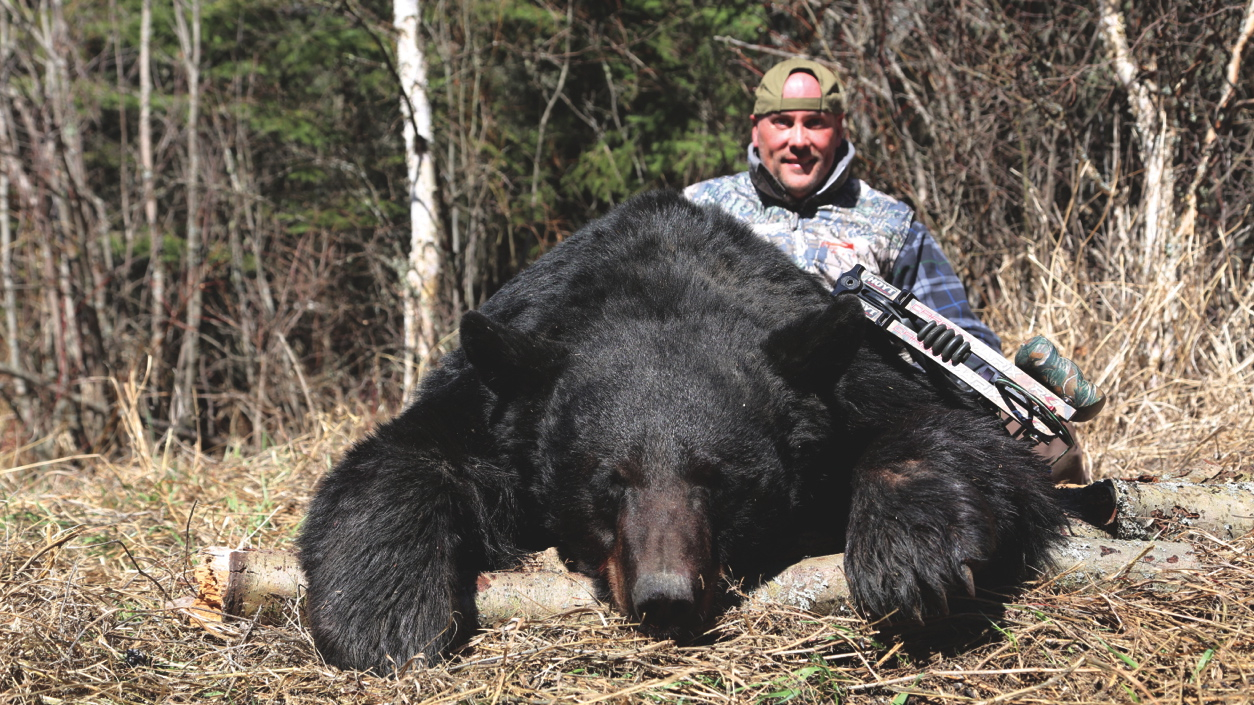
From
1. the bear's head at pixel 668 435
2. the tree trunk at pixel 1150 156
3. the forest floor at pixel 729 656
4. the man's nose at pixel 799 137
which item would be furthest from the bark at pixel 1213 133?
the bear's head at pixel 668 435

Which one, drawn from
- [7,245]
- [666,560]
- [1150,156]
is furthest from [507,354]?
[7,245]

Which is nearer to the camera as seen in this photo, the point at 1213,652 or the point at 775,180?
the point at 1213,652

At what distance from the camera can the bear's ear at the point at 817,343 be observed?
2.29 meters

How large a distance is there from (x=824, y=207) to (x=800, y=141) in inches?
11.9

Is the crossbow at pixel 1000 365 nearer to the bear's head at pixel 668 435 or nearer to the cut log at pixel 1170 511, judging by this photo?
the cut log at pixel 1170 511

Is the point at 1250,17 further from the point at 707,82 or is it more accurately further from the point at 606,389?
the point at 606,389

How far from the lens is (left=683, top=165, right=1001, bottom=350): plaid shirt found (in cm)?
379

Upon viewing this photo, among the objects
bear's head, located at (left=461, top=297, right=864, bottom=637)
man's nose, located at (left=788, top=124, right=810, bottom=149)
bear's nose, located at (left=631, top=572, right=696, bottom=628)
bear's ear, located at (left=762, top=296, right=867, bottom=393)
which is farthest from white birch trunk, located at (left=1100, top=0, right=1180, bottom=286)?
bear's nose, located at (left=631, top=572, right=696, bottom=628)

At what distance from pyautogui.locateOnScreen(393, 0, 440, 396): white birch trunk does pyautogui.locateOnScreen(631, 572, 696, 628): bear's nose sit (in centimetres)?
427

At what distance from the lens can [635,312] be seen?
2510mm

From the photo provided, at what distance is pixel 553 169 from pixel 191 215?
3.34 metres

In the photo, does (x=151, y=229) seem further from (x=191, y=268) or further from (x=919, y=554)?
(x=919, y=554)

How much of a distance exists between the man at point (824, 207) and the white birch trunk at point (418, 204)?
2.86 metres

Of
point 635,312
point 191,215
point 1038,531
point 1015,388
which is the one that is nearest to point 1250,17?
point 1015,388
